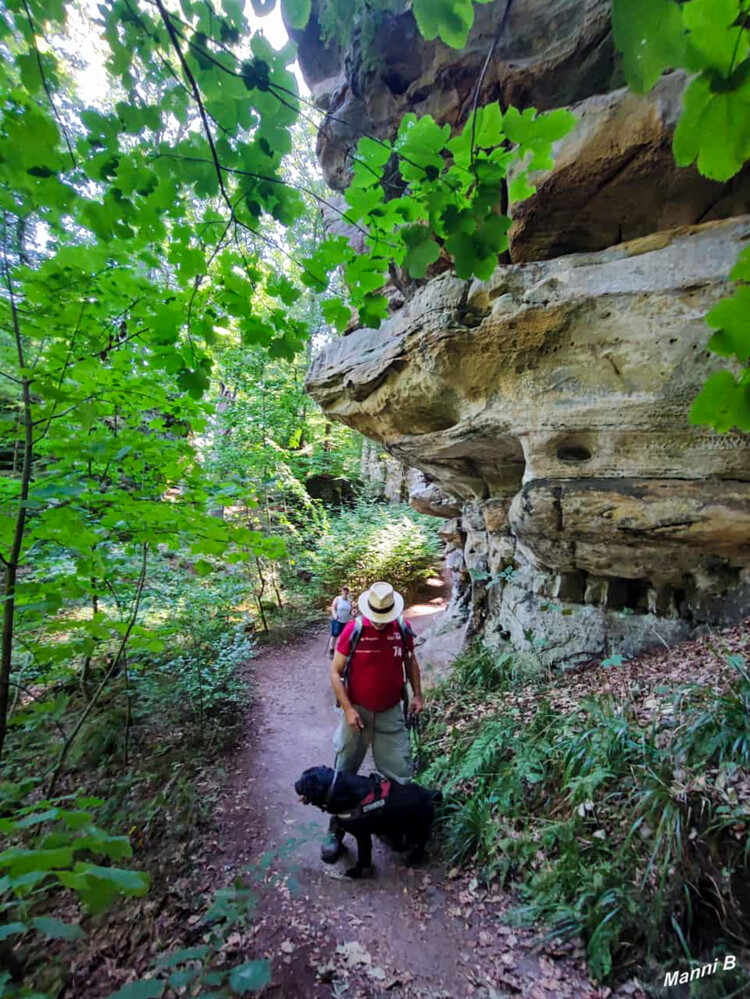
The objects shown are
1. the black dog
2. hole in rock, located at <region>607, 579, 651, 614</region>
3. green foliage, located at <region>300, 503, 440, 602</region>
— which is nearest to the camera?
the black dog

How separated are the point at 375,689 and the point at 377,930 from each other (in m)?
1.46

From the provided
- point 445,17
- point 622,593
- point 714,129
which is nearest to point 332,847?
point 622,593

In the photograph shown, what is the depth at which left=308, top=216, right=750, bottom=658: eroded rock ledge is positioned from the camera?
3.89m

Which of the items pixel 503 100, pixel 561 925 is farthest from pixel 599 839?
pixel 503 100

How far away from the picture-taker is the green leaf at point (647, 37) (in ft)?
2.73

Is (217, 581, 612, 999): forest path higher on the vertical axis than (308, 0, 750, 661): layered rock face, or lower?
lower

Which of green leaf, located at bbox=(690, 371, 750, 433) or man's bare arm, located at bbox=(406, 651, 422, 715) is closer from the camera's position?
green leaf, located at bbox=(690, 371, 750, 433)

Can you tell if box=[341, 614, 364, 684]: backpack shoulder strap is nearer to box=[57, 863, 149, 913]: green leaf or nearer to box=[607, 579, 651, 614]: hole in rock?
box=[57, 863, 149, 913]: green leaf

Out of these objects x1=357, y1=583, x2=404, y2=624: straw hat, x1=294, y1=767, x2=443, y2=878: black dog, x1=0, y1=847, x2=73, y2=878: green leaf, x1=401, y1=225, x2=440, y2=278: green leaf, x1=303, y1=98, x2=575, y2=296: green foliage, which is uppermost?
x1=303, y1=98, x2=575, y2=296: green foliage

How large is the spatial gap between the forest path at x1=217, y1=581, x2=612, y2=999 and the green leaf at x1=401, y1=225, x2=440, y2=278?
135 inches

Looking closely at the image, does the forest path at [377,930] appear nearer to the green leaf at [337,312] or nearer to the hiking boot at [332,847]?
the hiking boot at [332,847]

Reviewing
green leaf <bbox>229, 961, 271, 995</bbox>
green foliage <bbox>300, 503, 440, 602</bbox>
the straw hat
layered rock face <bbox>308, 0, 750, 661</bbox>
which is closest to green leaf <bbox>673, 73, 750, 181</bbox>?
green leaf <bbox>229, 961, 271, 995</bbox>

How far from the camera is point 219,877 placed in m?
3.42

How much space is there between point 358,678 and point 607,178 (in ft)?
16.4
